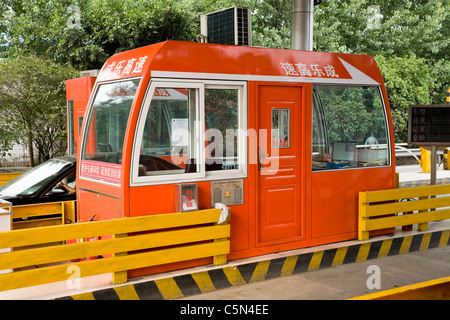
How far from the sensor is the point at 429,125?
827 cm

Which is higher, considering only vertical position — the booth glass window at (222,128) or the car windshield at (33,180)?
the booth glass window at (222,128)

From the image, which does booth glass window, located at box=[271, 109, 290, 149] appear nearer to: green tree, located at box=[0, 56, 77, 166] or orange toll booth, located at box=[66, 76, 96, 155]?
orange toll booth, located at box=[66, 76, 96, 155]

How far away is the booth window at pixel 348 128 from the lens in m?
6.38

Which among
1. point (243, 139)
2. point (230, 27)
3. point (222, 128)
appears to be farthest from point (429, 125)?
point (222, 128)

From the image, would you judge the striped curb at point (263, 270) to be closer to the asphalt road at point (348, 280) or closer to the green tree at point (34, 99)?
the asphalt road at point (348, 280)

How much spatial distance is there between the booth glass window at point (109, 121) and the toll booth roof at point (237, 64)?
142mm

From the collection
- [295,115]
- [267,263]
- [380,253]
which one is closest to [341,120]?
[295,115]

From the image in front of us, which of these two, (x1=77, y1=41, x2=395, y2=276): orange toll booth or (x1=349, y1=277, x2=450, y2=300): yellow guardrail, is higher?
(x1=77, y1=41, x2=395, y2=276): orange toll booth

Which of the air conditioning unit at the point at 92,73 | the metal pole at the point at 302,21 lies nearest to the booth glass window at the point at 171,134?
the air conditioning unit at the point at 92,73

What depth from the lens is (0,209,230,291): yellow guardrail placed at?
4227mm

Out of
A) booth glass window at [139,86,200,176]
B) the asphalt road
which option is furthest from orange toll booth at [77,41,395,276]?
the asphalt road

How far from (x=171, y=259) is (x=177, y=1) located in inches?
632

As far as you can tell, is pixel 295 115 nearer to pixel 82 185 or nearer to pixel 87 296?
pixel 82 185

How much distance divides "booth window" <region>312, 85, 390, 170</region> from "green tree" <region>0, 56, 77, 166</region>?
9932mm
